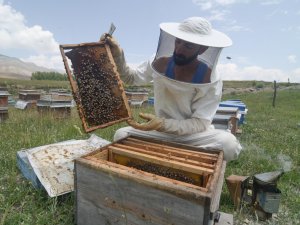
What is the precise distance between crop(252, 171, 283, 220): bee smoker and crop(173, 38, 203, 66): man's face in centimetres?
138

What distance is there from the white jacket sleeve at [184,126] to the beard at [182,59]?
62 cm

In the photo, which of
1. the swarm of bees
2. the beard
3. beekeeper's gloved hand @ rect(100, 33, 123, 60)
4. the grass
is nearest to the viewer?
the grass

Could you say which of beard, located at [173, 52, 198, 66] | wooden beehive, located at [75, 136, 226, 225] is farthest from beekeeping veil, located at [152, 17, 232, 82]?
wooden beehive, located at [75, 136, 226, 225]

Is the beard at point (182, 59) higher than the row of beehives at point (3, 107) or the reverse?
higher

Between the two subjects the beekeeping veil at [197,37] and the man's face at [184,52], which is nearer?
the beekeeping veil at [197,37]

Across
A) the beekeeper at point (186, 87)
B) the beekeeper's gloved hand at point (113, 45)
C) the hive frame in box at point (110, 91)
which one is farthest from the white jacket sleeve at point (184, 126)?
the beekeeper's gloved hand at point (113, 45)

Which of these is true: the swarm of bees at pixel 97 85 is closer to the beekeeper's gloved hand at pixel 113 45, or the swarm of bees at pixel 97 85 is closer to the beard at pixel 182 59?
the beekeeper's gloved hand at pixel 113 45

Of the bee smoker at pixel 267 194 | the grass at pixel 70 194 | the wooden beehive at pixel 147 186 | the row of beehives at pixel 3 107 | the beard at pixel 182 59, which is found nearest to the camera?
the wooden beehive at pixel 147 186

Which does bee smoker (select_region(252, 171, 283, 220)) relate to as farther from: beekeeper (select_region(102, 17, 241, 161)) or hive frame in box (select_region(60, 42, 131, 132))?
hive frame in box (select_region(60, 42, 131, 132))

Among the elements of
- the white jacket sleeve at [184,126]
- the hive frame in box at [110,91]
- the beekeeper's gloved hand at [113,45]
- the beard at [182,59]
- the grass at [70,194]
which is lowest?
the grass at [70,194]

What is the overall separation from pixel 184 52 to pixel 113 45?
2.46 ft

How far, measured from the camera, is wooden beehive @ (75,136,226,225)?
→ 1804 millimetres

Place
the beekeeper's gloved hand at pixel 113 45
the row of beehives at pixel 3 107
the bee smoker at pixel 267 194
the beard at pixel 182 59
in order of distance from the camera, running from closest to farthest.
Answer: the bee smoker at pixel 267 194 → the beekeeper's gloved hand at pixel 113 45 → the beard at pixel 182 59 → the row of beehives at pixel 3 107

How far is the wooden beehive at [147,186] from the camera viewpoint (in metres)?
1.80
